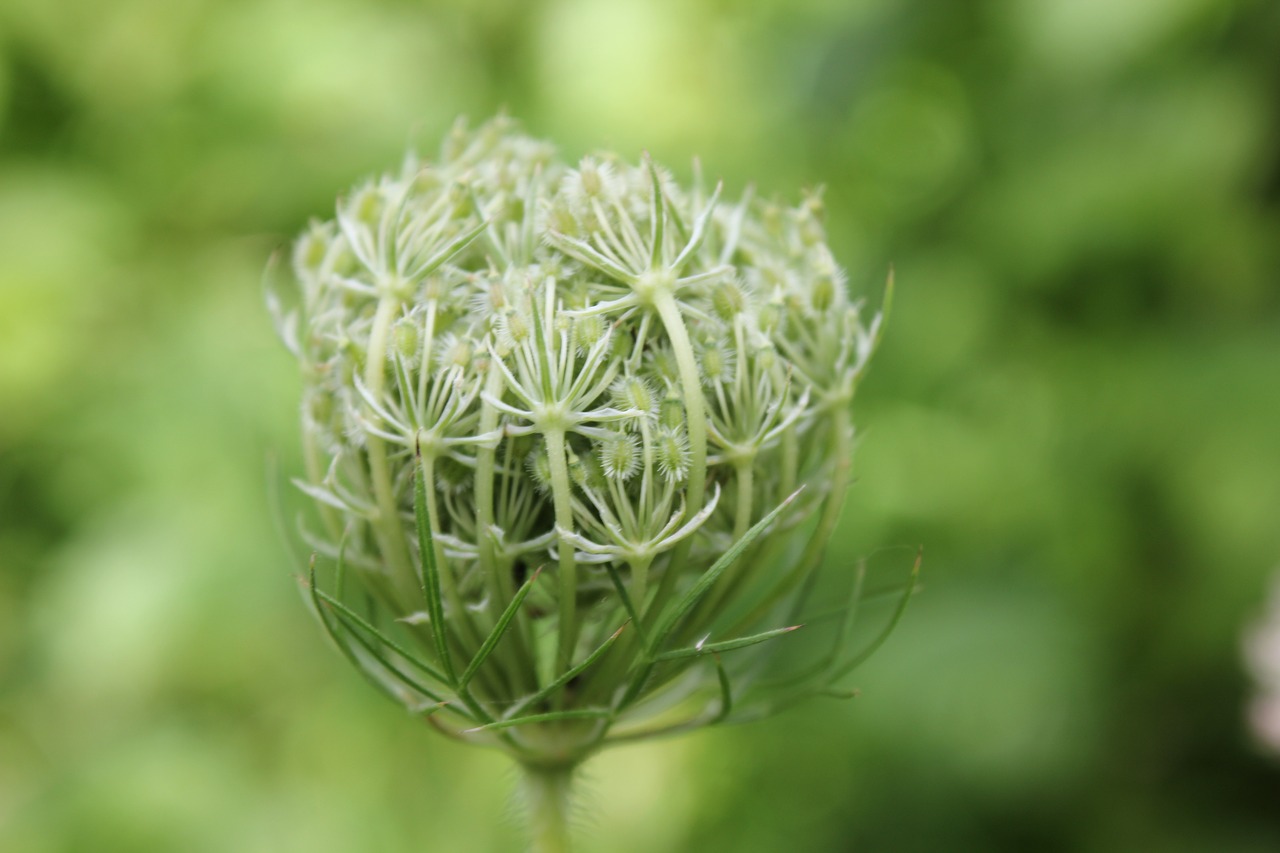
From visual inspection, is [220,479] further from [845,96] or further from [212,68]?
[845,96]

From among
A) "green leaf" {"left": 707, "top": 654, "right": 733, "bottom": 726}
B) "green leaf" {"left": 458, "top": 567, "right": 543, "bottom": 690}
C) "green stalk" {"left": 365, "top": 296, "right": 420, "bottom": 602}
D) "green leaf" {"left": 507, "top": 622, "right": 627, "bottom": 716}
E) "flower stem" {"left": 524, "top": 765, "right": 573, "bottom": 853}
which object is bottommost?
"flower stem" {"left": 524, "top": 765, "right": 573, "bottom": 853}

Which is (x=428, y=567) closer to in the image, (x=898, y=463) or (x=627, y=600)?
(x=627, y=600)

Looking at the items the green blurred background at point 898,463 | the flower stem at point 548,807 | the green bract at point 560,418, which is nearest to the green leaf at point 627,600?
the green bract at point 560,418

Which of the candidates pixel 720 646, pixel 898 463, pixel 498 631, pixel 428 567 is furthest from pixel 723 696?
pixel 898 463

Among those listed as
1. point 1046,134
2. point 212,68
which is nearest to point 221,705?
point 212,68

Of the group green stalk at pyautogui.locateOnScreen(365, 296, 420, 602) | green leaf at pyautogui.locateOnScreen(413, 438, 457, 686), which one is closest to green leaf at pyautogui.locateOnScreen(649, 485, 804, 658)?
green leaf at pyautogui.locateOnScreen(413, 438, 457, 686)

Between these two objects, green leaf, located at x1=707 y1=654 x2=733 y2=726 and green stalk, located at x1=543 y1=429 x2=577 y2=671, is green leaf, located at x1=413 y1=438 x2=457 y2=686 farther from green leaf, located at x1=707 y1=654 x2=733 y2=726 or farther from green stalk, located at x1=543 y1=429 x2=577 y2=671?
green leaf, located at x1=707 y1=654 x2=733 y2=726

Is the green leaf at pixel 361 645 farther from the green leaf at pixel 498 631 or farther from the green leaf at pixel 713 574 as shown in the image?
the green leaf at pixel 713 574
